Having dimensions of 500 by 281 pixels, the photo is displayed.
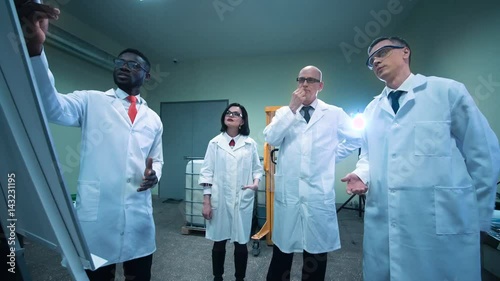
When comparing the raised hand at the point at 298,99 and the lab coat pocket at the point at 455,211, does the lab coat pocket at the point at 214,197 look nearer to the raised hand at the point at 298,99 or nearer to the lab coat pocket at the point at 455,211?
the raised hand at the point at 298,99

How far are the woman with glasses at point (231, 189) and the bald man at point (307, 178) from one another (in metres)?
0.30

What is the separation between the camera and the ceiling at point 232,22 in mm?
2756

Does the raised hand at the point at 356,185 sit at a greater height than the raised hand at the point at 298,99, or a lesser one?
lesser

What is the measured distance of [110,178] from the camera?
3.46ft

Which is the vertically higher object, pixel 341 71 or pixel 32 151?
pixel 341 71

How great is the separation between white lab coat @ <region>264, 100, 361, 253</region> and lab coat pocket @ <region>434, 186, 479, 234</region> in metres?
0.50

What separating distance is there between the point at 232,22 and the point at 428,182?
3.14m

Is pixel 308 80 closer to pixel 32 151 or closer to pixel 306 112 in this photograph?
pixel 306 112

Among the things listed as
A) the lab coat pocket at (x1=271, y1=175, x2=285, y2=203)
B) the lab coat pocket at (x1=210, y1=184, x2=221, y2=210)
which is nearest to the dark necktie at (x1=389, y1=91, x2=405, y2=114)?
the lab coat pocket at (x1=271, y1=175, x2=285, y2=203)

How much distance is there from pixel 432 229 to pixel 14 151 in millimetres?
1366

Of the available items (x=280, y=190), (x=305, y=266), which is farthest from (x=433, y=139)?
(x=305, y=266)

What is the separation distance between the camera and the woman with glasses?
1.54 meters

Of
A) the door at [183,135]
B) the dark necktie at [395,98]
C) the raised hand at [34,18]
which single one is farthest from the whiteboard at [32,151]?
the door at [183,135]

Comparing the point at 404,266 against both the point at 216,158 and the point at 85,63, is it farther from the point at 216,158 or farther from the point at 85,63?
the point at 85,63
